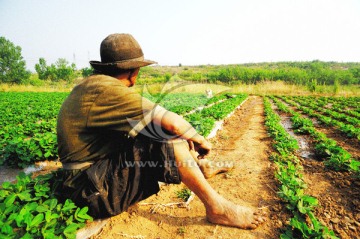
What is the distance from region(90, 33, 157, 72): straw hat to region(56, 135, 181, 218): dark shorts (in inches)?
26.6

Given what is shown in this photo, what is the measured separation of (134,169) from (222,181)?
1.62 m

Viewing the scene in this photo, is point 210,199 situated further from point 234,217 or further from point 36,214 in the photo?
point 36,214

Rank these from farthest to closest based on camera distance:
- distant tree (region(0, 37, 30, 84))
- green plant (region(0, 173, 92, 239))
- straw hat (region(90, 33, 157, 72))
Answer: distant tree (region(0, 37, 30, 84))
straw hat (region(90, 33, 157, 72))
green plant (region(0, 173, 92, 239))

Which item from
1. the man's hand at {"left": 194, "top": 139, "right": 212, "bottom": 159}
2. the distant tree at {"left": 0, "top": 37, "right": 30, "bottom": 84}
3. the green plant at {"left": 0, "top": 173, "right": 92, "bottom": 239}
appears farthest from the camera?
the distant tree at {"left": 0, "top": 37, "right": 30, "bottom": 84}

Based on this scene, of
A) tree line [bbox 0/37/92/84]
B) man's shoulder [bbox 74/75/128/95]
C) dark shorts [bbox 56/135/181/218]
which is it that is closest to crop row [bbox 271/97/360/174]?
dark shorts [bbox 56/135/181/218]

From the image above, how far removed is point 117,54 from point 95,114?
1.98 ft

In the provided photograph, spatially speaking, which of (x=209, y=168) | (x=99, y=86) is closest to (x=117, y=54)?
(x=99, y=86)

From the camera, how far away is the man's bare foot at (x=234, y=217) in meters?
1.94

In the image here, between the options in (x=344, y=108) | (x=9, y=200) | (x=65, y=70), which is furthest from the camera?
(x=65, y=70)

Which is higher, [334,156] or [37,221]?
[37,221]

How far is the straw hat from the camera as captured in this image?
1900mm

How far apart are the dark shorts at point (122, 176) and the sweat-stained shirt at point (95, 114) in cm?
17

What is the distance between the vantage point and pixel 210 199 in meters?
1.90

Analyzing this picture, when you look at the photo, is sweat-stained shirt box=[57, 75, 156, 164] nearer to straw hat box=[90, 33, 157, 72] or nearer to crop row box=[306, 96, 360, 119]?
straw hat box=[90, 33, 157, 72]
